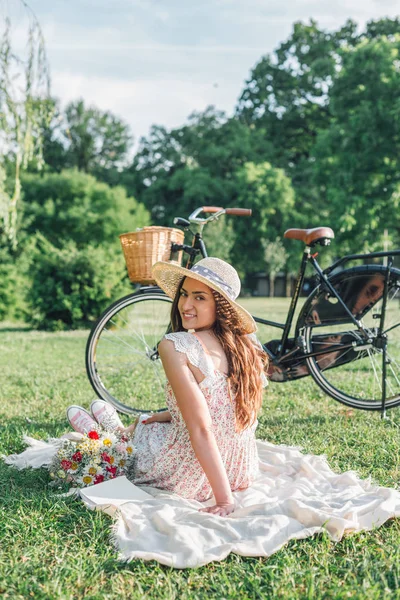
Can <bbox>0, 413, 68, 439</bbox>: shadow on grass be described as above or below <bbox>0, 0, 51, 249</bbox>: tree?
below

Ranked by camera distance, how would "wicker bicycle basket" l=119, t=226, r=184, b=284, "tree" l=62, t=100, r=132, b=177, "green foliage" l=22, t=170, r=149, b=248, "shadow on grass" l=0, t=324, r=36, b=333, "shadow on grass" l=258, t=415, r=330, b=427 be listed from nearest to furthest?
"wicker bicycle basket" l=119, t=226, r=184, b=284
"shadow on grass" l=258, t=415, r=330, b=427
"shadow on grass" l=0, t=324, r=36, b=333
"green foliage" l=22, t=170, r=149, b=248
"tree" l=62, t=100, r=132, b=177

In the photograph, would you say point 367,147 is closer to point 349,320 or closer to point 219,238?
point 219,238

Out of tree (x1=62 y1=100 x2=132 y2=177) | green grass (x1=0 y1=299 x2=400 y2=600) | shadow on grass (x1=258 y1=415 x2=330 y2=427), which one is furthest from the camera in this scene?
tree (x1=62 y1=100 x2=132 y2=177)

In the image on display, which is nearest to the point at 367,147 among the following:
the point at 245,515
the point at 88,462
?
the point at 88,462

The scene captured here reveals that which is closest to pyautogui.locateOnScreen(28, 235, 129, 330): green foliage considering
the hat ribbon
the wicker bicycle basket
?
the wicker bicycle basket

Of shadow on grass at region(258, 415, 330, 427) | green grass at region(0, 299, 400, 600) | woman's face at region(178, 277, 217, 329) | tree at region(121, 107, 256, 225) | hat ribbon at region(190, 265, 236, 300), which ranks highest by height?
tree at region(121, 107, 256, 225)

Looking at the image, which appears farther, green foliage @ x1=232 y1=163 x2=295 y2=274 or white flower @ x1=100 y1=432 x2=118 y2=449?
green foliage @ x1=232 y1=163 x2=295 y2=274

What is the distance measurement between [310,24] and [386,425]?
29.0 meters

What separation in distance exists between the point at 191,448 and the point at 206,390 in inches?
12.2

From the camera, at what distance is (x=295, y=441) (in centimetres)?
374

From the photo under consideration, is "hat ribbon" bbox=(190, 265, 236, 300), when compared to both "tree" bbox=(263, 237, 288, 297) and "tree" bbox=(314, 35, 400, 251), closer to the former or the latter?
"tree" bbox=(314, 35, 400, 251)

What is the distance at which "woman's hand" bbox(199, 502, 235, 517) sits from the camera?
255cm

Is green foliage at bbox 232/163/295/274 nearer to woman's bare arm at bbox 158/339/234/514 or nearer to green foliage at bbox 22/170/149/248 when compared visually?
green foliage at bbox 22/170/149/248

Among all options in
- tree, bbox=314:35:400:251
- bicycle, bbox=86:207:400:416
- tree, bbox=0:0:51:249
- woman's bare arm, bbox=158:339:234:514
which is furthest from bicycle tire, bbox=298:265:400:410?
tree, bbox=314:35:400:251
